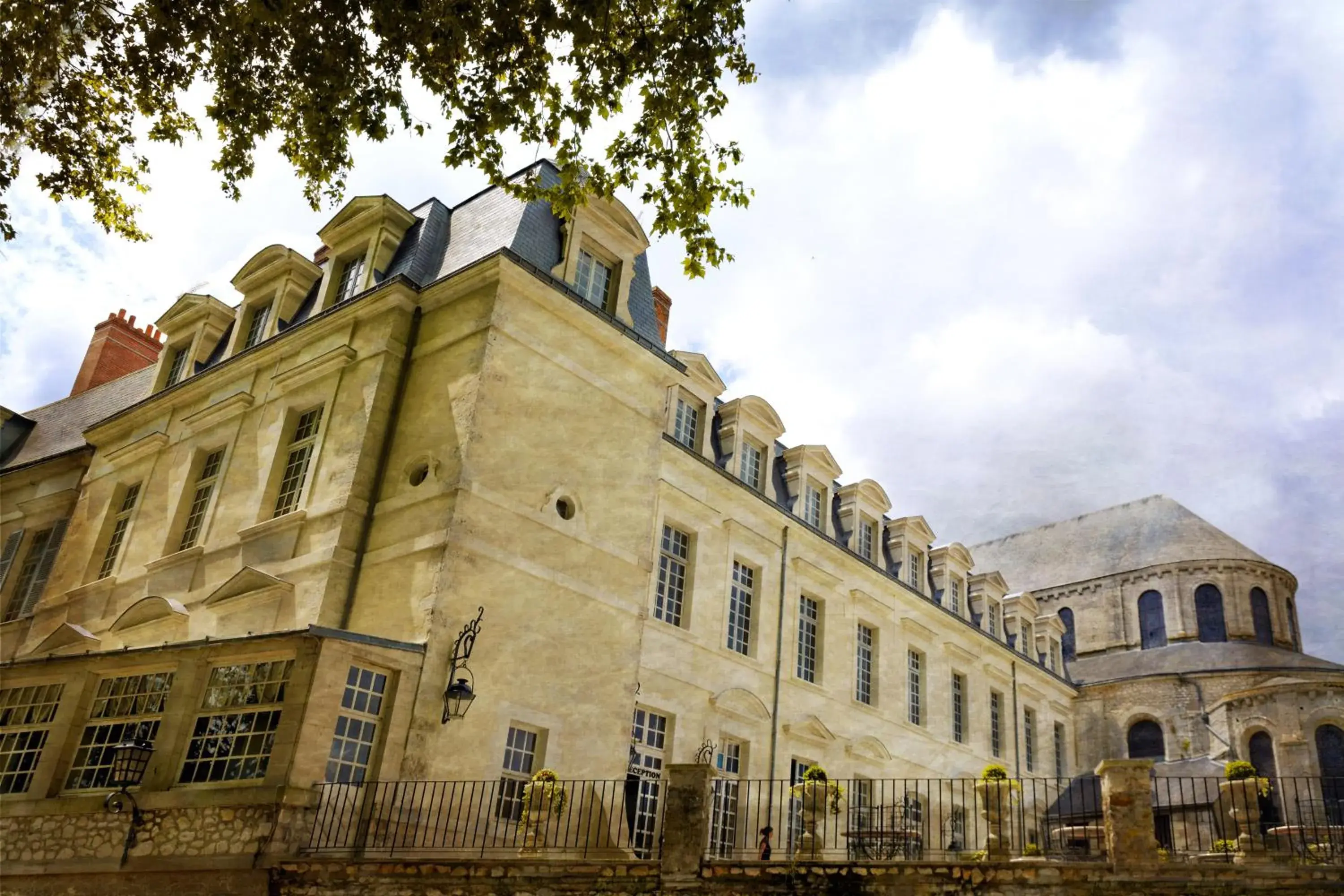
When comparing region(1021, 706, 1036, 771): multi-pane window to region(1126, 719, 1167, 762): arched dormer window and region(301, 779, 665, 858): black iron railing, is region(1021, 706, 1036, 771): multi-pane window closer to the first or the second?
region(1126, 719, 1167, 762): arched dormer window

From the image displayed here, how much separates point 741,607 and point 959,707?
30.5ft

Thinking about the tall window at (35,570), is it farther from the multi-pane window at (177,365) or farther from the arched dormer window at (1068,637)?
the arched dormer window at (1068,637)

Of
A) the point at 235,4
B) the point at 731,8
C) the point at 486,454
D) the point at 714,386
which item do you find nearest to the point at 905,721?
the point at 714,386

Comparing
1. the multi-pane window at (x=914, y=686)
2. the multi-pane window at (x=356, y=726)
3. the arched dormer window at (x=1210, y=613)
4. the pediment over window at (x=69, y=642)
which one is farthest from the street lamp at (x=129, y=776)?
the arched dormer window at (x=1210, y=613)

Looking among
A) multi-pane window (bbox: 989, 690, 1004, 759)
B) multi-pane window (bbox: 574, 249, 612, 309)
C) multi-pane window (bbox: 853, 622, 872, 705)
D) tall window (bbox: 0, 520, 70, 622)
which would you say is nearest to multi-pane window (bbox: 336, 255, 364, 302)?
multi-pane window (bbox: 574, 249, 612, 309)

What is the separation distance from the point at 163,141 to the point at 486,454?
5.19 metres

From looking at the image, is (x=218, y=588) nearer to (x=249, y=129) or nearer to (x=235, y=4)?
(x=249, y=129)

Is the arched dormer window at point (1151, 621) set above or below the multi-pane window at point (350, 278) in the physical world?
above

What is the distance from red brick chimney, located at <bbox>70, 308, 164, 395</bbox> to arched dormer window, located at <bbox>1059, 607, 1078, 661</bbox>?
30308 millimetres

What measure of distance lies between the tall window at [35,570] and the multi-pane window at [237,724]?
34.3 ft

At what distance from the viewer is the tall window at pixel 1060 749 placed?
30.2 m

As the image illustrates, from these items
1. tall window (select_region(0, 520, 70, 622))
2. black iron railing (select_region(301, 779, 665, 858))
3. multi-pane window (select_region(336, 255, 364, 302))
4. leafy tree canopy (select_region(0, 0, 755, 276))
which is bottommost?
black iron railing (select_region(301, 779, 665, 858))

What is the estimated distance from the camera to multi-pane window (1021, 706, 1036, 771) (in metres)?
28.0

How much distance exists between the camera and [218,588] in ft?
47.8
